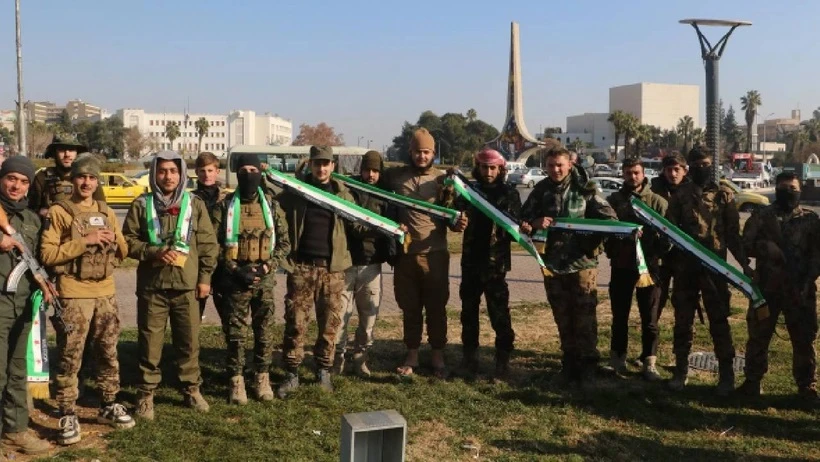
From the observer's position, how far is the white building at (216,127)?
496ft

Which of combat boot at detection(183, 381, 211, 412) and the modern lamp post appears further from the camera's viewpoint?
the modern lamp post

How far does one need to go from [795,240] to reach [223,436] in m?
4.55

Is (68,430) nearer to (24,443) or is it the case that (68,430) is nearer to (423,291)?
(24,443)

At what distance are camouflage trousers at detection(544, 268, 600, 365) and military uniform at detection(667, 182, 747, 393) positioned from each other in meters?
0.77

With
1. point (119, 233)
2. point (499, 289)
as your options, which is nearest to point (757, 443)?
point (499, 289)

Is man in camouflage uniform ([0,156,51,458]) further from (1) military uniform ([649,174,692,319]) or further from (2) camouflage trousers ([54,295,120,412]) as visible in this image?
(1) military uniform ([649,174,692,319])

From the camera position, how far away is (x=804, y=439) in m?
5.08

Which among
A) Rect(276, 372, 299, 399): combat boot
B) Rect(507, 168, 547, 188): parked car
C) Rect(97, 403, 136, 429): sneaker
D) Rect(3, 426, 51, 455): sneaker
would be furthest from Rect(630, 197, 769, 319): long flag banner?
Rect(507, 168, 547, 188): parked car

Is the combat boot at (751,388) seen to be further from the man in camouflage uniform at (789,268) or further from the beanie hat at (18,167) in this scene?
the beanie hat at (18,167)

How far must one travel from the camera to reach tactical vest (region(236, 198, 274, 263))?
532 centimetres

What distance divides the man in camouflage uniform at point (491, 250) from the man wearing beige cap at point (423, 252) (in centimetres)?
20

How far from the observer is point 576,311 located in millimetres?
6012

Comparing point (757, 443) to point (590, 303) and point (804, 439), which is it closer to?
point (804, 439)

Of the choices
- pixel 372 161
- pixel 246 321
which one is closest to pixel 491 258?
pixel 372 161
